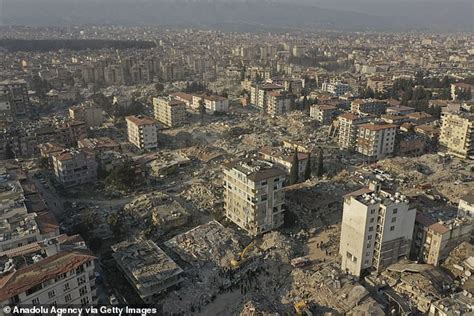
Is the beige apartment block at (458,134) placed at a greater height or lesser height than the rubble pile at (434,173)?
greater

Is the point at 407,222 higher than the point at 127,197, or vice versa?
the point at 407,222

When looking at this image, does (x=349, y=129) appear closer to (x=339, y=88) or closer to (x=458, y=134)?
(x=458, y=134)

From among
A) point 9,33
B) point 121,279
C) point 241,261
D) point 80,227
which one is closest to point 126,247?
point 121,279

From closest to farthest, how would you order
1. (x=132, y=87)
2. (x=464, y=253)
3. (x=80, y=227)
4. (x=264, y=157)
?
1. (x=464, y=253)
2. (x=80, y=227)
3. (x=264, y=157)
4. (x=132, y=87)

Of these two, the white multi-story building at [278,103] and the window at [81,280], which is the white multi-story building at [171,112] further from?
the window at [81,280]

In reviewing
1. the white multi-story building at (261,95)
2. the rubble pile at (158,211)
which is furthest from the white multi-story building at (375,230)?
the white multi-story building at (261,95)

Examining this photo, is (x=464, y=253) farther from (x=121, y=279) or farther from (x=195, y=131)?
(x=195, y=131)
